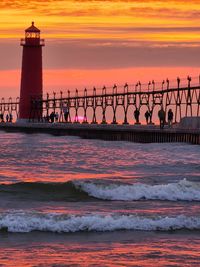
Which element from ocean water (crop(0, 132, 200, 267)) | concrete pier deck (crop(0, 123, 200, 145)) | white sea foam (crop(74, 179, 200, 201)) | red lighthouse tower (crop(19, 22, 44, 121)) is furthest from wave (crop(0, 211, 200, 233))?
red lighthouse tower (crop(19, 22, 44, 121))

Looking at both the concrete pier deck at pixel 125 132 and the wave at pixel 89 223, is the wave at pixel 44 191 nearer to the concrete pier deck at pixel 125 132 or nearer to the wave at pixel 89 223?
the wave at pixel 89 223

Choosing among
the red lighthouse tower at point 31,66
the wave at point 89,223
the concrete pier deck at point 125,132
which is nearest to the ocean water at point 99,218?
the wave at point 89,223

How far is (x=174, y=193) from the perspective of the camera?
21.1 m

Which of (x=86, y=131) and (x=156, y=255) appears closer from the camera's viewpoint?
(x=156, y=255)

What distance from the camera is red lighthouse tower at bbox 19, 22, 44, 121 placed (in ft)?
228

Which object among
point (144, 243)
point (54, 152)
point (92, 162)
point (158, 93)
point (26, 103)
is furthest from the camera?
point (26, 103)

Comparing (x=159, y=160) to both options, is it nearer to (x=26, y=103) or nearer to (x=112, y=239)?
(x=112, y=239)

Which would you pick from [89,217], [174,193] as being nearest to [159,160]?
[174,193]

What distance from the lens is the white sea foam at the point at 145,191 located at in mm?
20984

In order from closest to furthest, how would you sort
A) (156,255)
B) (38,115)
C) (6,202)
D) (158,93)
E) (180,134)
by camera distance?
(156,255)
(6,202)
(180,134)
(158,93)
(38,115)

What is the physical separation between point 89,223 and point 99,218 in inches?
14.6

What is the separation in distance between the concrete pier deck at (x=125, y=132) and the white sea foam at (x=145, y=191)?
71.1 feet

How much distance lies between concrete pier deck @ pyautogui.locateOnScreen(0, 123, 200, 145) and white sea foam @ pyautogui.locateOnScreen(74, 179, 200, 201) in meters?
21.7

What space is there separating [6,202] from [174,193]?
366 centimetres
